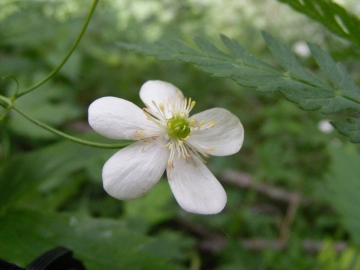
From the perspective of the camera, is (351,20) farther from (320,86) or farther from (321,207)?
(321,207)

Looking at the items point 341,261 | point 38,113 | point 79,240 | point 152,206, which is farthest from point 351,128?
point 38,113

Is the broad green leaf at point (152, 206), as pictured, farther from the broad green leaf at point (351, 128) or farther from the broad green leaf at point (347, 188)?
the broad green leaf at point (351, 128)

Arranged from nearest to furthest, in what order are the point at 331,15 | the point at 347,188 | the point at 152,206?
1. the point at 331,15
2. the point at 347,188
3. the point at 152,206

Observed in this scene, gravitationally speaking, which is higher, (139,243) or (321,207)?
(139,243)

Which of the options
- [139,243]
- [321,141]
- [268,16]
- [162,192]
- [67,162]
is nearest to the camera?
[139,243]

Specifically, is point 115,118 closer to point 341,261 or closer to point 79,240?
point 79,240

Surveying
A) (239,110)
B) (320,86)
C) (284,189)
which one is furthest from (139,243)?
(239,110)

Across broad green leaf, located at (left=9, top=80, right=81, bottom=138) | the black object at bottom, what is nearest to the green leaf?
the black object at bottom

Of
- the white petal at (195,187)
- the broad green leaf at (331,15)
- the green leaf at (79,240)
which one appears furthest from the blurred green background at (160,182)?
the white petal at (195,187)
